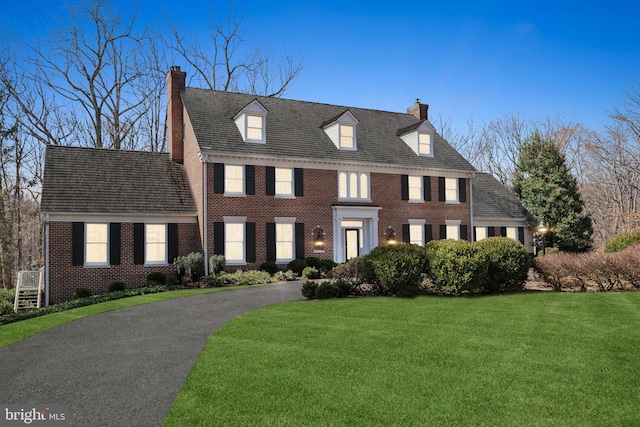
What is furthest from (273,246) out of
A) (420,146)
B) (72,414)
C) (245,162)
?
(72,414)

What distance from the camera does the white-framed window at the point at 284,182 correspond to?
23.5 m

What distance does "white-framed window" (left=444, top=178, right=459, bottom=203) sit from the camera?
27.9 m

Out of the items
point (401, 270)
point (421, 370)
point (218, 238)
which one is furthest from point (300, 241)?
point (421, 370)

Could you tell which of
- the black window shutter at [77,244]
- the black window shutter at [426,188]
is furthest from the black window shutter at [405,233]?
the black window shutter at [77,244]

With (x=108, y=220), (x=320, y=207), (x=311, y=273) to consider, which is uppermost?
(x=320, y=207)

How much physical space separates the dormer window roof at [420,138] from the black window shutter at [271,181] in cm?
905

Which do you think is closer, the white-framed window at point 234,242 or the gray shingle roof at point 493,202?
the white-framed window at point 234,242

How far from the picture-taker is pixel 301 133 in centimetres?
2553

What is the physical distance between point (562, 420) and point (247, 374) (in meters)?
4.14

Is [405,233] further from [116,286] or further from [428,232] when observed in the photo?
[116,286]

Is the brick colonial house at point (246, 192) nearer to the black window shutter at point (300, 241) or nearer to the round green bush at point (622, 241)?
the black window shutter at point (300, 241)

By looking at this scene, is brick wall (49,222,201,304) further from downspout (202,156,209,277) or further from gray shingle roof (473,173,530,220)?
gray shingle roof (473,173,530,220)

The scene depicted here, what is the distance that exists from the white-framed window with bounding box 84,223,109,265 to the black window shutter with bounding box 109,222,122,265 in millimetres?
127

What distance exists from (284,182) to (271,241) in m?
3.02
